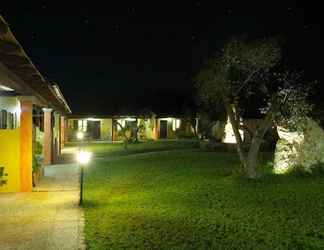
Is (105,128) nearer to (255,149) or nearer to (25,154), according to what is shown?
(255,149)

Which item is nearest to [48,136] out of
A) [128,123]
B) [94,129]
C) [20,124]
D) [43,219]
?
[20,124]

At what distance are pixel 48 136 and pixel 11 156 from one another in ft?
21.4

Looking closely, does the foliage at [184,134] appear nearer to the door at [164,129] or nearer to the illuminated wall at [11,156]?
the door at [164,129]

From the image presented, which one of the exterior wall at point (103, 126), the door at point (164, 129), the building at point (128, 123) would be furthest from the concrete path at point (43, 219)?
the door at point (164, 129)

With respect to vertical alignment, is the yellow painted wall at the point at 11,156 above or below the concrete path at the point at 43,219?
above

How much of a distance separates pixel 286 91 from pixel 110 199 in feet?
22.4

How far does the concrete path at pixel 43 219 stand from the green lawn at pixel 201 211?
29 centimetres

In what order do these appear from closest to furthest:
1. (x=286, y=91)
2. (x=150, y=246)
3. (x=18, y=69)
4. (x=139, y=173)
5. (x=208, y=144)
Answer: (x=150, y=246) < (x=18, y=69) < (x=286, y=91) < (x=139, y=173) < (x=208, y=144)

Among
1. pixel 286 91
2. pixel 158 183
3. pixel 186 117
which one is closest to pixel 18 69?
pixel 158 183

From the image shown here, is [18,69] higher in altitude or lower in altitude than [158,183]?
higher

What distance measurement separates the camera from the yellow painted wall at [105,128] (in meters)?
40.8

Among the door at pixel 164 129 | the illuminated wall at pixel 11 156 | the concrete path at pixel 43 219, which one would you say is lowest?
the concrete path at pixel 43 219

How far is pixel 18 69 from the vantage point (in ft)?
25.5

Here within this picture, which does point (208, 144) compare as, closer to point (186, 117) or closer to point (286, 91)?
point (286, 91)
